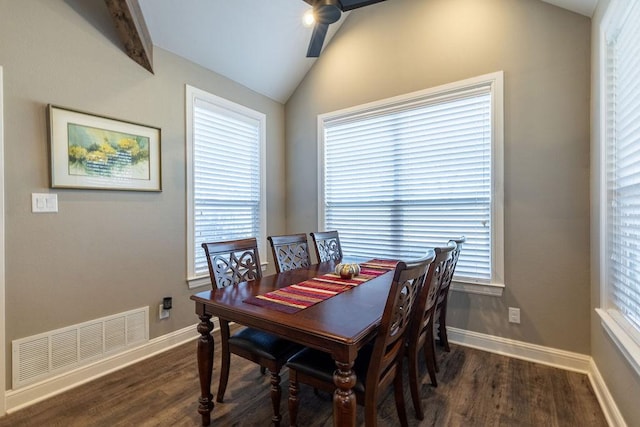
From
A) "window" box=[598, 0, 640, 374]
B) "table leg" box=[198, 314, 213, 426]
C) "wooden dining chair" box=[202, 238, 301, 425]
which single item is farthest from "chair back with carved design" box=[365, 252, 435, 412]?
"window" box=[598, 0, 640, 374]

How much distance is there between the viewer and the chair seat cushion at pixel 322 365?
1433 millimetres

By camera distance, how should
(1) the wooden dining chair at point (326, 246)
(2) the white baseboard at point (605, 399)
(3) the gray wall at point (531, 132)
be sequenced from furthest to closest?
(1) the wooden dining chair at point (326, 246)
(3) the gray wall at point (531, 132)
(2) the white baseboard at point (605, 399)

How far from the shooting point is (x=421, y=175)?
305 cm

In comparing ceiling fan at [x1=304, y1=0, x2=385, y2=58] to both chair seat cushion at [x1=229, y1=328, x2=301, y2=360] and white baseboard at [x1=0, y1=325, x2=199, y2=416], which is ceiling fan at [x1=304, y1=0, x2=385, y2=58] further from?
white baseboard at [x1=0, y1=325, x2=199, y2=416]

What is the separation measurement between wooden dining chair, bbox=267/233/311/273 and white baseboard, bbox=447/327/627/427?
154cm

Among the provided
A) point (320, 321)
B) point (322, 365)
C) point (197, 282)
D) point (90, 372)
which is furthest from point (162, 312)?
point (320, 321)

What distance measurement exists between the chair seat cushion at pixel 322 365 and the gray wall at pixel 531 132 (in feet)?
5.56

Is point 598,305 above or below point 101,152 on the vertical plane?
below

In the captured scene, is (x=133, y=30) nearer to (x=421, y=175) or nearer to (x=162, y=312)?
(x=162, y=312)

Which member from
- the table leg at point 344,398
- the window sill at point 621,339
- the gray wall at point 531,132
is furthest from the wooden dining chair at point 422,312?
the gray wall at point 531,132

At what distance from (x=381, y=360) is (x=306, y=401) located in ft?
3.10

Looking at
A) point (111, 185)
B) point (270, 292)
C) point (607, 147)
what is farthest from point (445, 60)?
point (111, 185)

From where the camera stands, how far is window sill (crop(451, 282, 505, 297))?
8.63 ft

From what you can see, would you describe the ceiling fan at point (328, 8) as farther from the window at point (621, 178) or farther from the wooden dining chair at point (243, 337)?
the wooden dining chair at point (243, 337)
